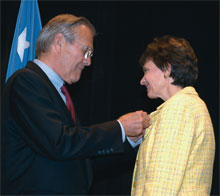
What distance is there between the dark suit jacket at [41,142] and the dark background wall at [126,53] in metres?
1.73

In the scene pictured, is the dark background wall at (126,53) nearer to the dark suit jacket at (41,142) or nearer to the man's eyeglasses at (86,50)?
the man's eyeglasses at (86,50)

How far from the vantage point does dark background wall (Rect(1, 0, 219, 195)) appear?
3.36 meters

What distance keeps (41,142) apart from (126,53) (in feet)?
7.41

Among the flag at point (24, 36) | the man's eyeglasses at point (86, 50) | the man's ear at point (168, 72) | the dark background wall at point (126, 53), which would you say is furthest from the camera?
the dark background wall at point (126, 53)

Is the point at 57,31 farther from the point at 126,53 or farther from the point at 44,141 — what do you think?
the point at 126,53

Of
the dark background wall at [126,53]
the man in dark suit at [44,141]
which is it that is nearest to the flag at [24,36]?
the dark background wall at [126,53]

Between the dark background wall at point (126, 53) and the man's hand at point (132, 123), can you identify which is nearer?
the man's hand at point (132, 123)

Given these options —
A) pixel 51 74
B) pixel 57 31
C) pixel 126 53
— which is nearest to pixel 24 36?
pixel 57 31

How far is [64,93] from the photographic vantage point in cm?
189

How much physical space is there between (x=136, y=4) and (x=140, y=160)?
7.33 ft

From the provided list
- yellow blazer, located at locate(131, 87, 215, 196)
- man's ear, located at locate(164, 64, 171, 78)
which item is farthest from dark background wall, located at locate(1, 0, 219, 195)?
yellow blazer, located at locate(131, 87, 215, 196)

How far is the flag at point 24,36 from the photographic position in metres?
2.64

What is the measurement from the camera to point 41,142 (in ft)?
4.85

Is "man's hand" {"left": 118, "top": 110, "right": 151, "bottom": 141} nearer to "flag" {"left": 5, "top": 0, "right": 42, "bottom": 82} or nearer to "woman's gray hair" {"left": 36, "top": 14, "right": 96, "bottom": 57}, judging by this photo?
"woman's gray hair" {"left": 36, "top": 14, "right": 96, "bottom": 57}
